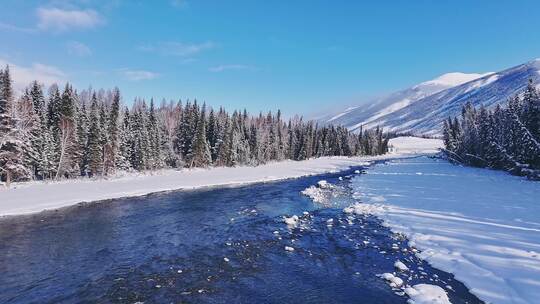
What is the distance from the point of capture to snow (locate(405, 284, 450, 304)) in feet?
46.1

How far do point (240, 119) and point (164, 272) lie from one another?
10097cm

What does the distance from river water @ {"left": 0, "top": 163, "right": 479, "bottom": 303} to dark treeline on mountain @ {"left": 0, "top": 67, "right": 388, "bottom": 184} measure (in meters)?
24.2

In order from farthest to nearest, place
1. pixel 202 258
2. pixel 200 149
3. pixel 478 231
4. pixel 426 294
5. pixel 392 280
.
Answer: pixel 200 149, pixel 478 231, pixel 202 258, pixel 392 280, pixel 426 294

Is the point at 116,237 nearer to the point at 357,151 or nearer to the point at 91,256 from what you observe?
the point at 91,256

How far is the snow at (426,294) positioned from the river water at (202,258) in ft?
1.46

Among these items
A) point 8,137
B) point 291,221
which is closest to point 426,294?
point 291,221

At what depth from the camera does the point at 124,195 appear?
43312 mm

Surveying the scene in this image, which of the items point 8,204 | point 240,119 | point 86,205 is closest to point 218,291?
point 86,205

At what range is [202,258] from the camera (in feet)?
64.8

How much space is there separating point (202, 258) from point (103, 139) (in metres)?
51.0

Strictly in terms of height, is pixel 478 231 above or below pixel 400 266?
above

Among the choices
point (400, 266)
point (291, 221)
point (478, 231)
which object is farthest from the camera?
point (291, 221)

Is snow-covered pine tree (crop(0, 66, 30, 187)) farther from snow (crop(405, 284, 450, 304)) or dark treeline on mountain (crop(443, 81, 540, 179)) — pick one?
dark treeline on mountain (crop(443, 81, 540, 179))

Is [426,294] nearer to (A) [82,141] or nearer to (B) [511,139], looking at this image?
(B) [511,139]
